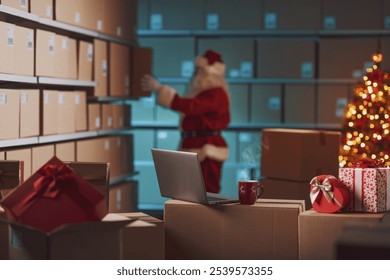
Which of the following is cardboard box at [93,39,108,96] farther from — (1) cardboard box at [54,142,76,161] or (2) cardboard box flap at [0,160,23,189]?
(2) cardboard box flap at [0,160,23,189]

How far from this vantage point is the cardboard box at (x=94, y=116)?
210 inches

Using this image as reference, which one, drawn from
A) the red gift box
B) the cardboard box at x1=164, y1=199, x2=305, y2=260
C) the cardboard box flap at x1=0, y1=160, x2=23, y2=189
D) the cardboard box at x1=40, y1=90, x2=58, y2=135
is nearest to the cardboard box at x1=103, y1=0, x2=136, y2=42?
the cardboard box at x1=40, y1=90, x2=58, y2=135

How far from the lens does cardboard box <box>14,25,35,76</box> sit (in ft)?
13.5

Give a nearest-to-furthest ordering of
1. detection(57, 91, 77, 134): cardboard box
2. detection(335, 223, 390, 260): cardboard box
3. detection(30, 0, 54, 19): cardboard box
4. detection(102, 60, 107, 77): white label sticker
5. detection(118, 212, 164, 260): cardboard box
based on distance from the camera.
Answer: detection(335, 223, 390, 260): cardboard box < detection(118, 212, 164, 260): cardboard box < detection(30, 0, 54, 19): cardboard box < detection(57, 91, 77, 134): cardboard box < detection(102, 60, 107, 77): white label sticker

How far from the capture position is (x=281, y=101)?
23.0ft

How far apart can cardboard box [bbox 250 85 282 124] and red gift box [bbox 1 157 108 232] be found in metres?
4.87

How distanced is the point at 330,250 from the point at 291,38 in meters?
4.86

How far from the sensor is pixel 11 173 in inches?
113

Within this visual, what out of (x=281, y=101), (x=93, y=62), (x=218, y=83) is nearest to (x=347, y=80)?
(x=281, y=101)

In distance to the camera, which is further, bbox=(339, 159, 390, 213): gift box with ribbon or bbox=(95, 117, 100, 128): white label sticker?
bbox=(95, 117, 100, 128): white label sticker

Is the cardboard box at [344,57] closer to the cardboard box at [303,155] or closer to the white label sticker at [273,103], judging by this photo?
the white label sticker at [273,103]

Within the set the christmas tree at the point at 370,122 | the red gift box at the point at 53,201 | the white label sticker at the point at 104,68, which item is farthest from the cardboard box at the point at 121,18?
the red gift box at the point at 53,201

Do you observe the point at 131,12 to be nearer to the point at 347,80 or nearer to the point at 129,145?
the point at 129,145

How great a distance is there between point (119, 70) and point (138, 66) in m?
0.31
